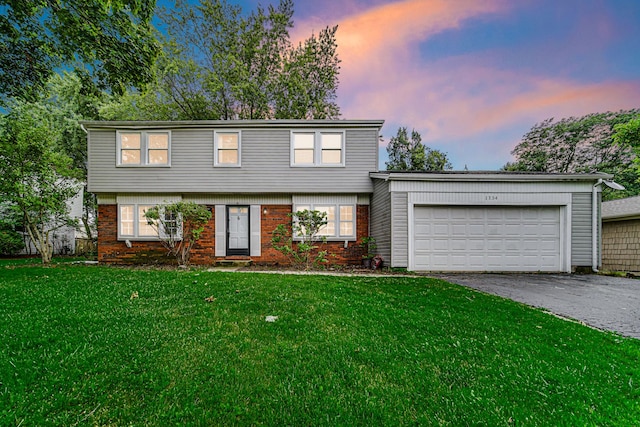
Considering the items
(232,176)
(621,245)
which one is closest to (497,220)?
(621,245)

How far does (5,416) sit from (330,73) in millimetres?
18626

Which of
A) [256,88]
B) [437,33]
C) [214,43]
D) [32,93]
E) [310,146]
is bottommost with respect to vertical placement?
[310,146]

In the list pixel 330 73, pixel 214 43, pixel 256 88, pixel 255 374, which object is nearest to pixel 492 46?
pixel 330 73

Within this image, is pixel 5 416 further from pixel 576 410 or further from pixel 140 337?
pixel 576 410

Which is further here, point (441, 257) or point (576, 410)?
point (441, 257)

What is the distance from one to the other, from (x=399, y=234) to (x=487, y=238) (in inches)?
115

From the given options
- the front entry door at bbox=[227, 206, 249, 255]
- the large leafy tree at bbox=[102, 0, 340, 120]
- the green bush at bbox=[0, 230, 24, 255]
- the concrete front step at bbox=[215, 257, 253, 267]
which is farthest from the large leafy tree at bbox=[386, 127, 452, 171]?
the green bush at bbox=[0, 230, 24, 255]

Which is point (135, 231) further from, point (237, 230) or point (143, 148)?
point (237, 230)

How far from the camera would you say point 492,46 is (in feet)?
43.4

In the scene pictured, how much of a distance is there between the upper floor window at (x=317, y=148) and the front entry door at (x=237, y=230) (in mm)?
2729

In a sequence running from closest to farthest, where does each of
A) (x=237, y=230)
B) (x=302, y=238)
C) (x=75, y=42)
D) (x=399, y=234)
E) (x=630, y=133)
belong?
(x=75, y=42), (x=399, y=234), (x=302, y=238), (x=237, y=230), (x=630, y=133)

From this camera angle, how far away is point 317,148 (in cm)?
1066

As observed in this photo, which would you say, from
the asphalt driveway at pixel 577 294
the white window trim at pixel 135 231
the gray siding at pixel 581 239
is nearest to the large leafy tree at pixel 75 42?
the white window trim at pixel 135 231

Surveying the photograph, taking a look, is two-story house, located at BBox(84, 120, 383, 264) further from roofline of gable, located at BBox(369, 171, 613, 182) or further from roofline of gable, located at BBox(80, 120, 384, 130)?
roofline of gable, located at BBox(369, 171, 613, 182)
